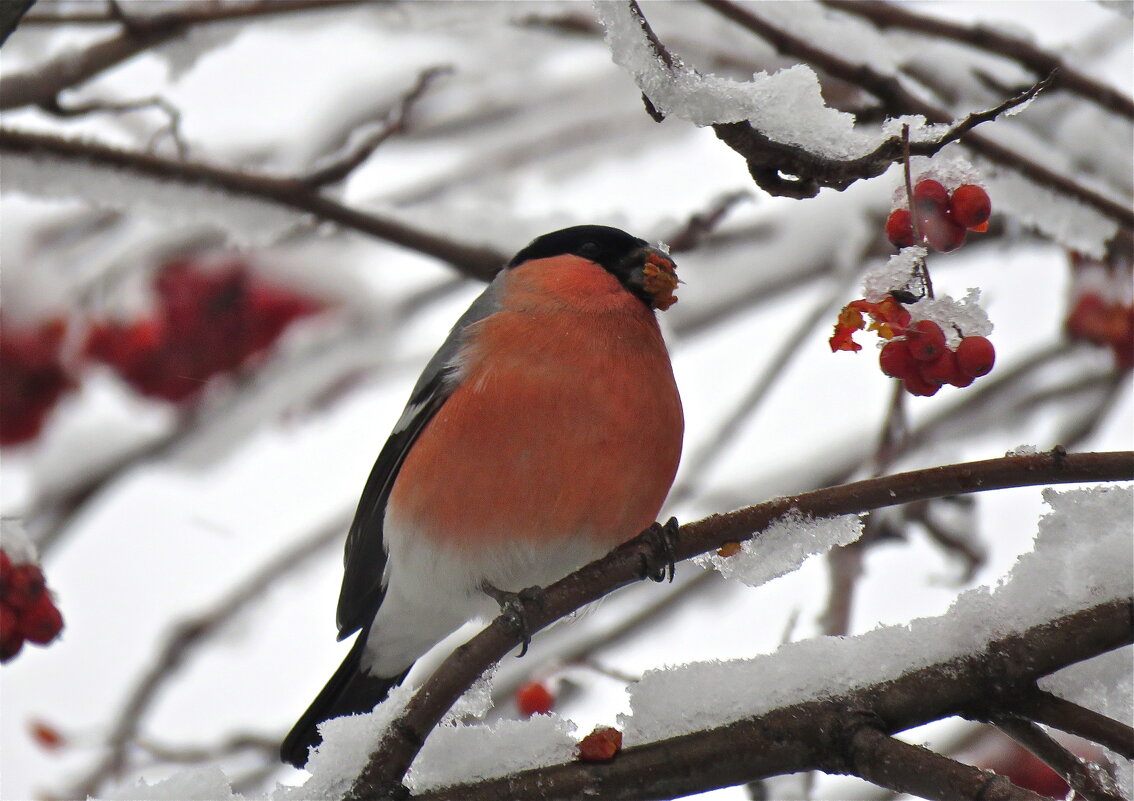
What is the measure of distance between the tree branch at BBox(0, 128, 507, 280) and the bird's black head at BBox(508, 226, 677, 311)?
14.2 inches

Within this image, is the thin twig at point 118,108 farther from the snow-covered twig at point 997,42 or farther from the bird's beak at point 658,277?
the snow-covered twig at point 997,42

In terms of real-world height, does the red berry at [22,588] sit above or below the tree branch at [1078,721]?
above

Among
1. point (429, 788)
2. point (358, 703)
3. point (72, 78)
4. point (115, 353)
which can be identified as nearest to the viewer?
point (429, 788)

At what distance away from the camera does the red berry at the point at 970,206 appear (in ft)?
5.24

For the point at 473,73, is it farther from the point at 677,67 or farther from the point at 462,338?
the point at 677,67

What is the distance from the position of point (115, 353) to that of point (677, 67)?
3167 millimetres

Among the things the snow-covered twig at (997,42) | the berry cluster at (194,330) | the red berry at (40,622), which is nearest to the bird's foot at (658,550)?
the red berry at (40,622)

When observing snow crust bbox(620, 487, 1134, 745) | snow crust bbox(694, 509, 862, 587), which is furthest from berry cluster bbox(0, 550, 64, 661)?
snow crust bbox(694, 509, 862, 587)

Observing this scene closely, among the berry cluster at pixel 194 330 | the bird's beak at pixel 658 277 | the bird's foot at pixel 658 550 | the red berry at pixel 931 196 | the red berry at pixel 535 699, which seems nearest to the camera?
the red berry at pixel 931 196

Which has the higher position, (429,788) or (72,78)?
(72,78)

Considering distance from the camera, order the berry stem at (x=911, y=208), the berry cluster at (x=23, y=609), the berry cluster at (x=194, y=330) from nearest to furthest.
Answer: the berry stem at (x=911, y=208), the berry cluster at (x=23, y=609), the berry cluster at (x=194, y=330)

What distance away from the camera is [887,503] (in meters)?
1.49

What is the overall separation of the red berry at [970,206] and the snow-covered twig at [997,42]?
1.01 metres

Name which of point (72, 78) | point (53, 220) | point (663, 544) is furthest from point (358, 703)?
point (53, 220)
